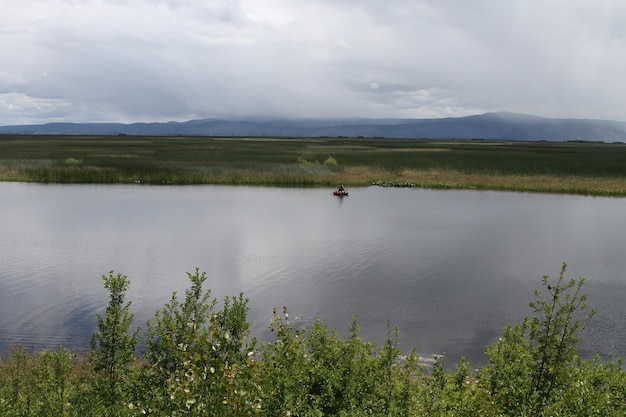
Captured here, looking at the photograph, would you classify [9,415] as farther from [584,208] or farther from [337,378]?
[584,208]

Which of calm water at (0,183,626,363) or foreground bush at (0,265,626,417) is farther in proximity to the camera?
calm water at (0,183,626,363)

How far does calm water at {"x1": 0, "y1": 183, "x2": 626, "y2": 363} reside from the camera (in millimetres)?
24406

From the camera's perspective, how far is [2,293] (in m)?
27.4

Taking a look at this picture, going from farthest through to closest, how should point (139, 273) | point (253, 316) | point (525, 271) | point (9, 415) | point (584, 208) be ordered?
point (584, 208), point (525, 271), point (139, 273), point (253, 316), point (9, 415)

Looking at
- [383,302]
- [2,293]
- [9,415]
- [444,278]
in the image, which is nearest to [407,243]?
[444,278]

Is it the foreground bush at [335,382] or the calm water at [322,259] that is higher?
the foreground bush at [335,382]

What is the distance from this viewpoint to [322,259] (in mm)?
36125

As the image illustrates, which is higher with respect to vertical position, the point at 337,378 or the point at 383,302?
the point at 337,378

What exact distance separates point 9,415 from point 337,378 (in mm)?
7225

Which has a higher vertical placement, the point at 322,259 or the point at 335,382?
the point at 335,382

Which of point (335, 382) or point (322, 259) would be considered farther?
point (322, 259)

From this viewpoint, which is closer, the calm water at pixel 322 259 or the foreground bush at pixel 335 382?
the foreground bush at pixel 335 382

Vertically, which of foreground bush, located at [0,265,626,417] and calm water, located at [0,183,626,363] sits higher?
foreground bush, located at [0,265,626,417]

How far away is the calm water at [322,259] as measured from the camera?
80.1 feet
